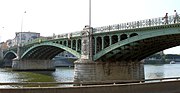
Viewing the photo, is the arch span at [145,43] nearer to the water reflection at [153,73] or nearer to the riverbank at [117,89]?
the riverbank at [117,89]

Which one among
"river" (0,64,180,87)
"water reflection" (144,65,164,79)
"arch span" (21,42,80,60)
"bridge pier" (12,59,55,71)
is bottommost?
"water reflection" (144,65,164,79)

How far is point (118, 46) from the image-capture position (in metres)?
44.6

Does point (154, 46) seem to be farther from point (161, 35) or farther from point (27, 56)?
point (27, 56)

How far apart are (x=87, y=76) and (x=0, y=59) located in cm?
8860

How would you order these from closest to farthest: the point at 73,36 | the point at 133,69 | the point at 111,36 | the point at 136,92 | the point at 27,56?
the point at 136,92 → the point at 111,36 → the point at 133,69 → the point at 73,36 → the point at 27,56

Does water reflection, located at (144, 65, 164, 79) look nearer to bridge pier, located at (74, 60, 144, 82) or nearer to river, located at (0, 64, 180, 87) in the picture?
river, located at (0, 64, 180, 87)

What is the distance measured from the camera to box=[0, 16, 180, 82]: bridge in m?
39.7

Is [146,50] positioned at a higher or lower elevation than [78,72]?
higher

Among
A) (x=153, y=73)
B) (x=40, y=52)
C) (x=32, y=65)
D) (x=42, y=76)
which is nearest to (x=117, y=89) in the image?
(x=42, y=76)

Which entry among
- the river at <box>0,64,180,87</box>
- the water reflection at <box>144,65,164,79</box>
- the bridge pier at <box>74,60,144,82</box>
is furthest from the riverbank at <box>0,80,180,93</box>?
the water reflection at <box>144,65,164,79</box>

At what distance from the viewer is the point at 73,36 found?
59094 mm

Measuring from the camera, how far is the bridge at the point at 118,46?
39688 mm

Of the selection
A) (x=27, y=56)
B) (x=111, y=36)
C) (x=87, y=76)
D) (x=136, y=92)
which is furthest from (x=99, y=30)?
(x=27, y=56)

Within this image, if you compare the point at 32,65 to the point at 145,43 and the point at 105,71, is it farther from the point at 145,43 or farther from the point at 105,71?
the point at 145,43
